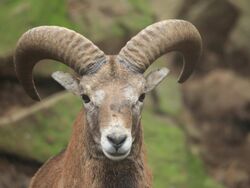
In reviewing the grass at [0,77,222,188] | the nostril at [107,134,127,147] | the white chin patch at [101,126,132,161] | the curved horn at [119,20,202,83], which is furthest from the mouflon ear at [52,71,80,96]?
the grass at [0,77,222,188]

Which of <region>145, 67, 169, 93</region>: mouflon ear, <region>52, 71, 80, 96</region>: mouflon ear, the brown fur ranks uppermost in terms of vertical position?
<region>145, 67, 169, 93</region>: mouflon ear

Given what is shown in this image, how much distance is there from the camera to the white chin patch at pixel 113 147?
327 inches

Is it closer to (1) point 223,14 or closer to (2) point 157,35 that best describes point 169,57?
(1) point 223,14

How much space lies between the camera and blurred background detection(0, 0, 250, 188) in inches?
517

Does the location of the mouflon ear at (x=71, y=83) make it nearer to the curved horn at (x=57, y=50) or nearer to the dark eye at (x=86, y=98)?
the curved horn at (x=57, y=50)

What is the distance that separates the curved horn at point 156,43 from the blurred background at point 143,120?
12.0 feet

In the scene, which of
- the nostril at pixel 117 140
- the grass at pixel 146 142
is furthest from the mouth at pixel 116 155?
the grass at pixel 146 142

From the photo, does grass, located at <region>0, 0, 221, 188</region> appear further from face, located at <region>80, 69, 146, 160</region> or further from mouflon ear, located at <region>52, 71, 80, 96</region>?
face, located at <region>80, 69, 146, 160</region>

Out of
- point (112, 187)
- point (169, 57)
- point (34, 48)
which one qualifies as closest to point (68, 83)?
point (34, 48)

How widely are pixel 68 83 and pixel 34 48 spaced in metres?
0.68

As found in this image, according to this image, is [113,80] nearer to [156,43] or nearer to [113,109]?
[113,109]

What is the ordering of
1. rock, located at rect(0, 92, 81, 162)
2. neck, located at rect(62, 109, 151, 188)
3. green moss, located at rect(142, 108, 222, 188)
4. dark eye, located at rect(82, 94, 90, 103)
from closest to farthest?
dark eye, located at rect(82, 94, 90, 103) < neck, located at rect(62, 109, 151, 188) < rock, located at rect(0, 92, 81, 162) < green moss, located at rect(142, 108, 222, 188)

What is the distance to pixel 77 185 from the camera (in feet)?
30.8

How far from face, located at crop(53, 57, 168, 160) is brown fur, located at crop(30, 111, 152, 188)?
27cm
